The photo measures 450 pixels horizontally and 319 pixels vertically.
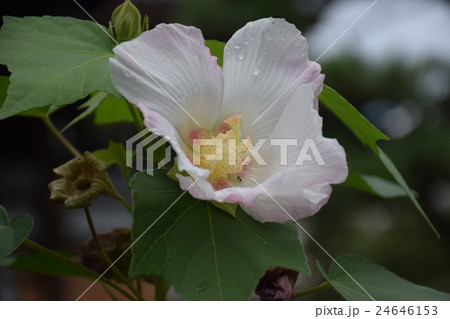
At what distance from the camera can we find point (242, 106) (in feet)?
1.81

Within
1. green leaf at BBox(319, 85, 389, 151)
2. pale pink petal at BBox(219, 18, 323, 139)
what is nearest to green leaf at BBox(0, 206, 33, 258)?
pale pink petal at BBox(219, 18, 323, 139)

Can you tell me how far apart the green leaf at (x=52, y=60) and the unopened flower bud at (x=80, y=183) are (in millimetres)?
83

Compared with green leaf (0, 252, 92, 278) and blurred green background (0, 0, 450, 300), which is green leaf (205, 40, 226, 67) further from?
blurred green background (0, 0, 450, 300)

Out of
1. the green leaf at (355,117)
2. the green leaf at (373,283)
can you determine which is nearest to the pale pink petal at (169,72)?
the green leaf at (355,117)

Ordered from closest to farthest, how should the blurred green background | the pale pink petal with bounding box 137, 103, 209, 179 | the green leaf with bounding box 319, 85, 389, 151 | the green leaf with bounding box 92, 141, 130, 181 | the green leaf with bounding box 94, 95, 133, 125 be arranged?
the pale pink petal with bounding box 137, 103, 209, 179 < the green leaf with bounding box 319, 85, 389, 151 < the green leaf with bounding box 92, 141, 130, 181 < the green leaf with bounding box 94, 95, 133, 125 < the blurred green background

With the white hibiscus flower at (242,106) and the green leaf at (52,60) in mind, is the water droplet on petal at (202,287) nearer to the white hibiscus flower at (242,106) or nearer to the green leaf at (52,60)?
the white hibiscus flower at (242,106)

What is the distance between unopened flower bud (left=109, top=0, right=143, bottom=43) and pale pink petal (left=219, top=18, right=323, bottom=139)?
0.11 meters

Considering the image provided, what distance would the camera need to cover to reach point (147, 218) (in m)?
0.45

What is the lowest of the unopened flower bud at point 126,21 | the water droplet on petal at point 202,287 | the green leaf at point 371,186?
the water droplet on petal at point 202,287

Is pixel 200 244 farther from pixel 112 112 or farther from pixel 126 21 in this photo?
pixel 112 112

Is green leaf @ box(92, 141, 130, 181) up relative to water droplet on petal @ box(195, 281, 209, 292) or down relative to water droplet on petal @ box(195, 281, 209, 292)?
up

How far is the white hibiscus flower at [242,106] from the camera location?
448 mm

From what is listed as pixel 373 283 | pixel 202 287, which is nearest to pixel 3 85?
pixel 202 287

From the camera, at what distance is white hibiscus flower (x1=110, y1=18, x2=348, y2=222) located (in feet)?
1.47
